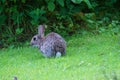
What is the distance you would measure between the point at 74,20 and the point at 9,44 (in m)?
2.04

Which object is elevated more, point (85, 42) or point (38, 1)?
point (38, 1)

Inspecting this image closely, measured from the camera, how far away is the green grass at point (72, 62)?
827 cm

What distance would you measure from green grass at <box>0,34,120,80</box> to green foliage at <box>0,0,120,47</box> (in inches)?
29.0

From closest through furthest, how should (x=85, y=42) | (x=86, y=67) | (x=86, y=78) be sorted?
(x=86, y=78), (x=86, y=67), (x=85, y=42)

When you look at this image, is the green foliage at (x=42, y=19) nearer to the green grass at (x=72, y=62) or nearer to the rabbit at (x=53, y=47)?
the green grass at (x=72, y=62)

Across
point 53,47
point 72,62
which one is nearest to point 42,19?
point 53,47

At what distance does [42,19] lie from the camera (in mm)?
12570

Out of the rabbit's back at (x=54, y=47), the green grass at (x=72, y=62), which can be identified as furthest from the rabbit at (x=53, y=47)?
the green grass at (x=72, y=62)

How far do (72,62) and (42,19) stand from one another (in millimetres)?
3555

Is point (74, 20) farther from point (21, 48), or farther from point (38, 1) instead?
point (21, 48)

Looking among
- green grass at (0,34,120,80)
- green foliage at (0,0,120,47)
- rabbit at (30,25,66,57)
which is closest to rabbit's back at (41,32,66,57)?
rabbit at (30,25,66,57)

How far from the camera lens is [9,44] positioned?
12.1 m

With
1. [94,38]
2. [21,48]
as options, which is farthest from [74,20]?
[21,48]

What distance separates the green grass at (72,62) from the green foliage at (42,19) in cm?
Result: 74
